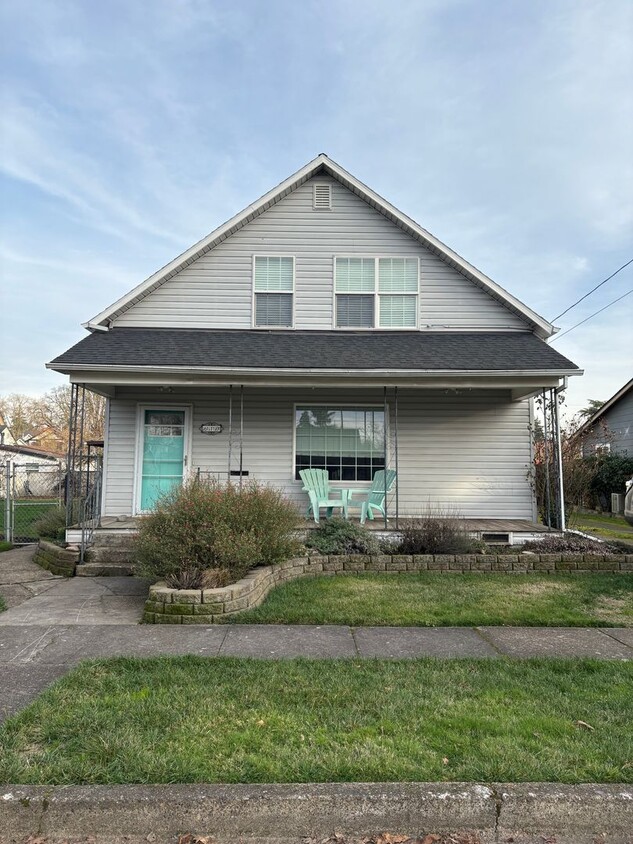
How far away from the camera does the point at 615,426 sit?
20031 mm

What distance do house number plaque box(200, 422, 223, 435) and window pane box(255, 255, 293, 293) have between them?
3032 mm

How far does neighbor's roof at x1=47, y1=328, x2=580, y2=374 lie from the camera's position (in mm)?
8945

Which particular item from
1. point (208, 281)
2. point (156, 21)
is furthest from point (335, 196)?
point (156, 21)

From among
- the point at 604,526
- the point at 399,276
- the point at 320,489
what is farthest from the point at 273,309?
the point at 604,526

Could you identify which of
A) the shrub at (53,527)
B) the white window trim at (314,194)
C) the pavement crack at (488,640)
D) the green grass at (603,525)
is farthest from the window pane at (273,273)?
the green grass at (603,525)

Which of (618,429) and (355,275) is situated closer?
(355,275)

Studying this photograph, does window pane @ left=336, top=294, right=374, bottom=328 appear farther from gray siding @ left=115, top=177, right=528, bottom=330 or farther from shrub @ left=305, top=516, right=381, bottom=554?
shrub @ left=305, top=516, right=381, bottom=554

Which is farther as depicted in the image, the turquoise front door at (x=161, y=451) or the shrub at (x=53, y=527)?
the turquoise front door at (x=161, y=451)

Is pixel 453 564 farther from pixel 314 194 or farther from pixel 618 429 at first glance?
pixel 618 429

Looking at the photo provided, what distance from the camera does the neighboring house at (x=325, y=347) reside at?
1040cm

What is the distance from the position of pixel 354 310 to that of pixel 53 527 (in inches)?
286

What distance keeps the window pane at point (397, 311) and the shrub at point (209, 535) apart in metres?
5.64

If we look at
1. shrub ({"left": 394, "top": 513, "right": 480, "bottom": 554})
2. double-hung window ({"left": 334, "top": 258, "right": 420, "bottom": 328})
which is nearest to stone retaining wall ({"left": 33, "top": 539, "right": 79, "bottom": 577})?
shrub ({"left": 394, "top": 513, "right": 480, "bottom": 554})

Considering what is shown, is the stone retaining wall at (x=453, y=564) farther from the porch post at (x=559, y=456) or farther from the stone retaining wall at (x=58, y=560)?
the stone retaining wall at (x=58, y=560)
